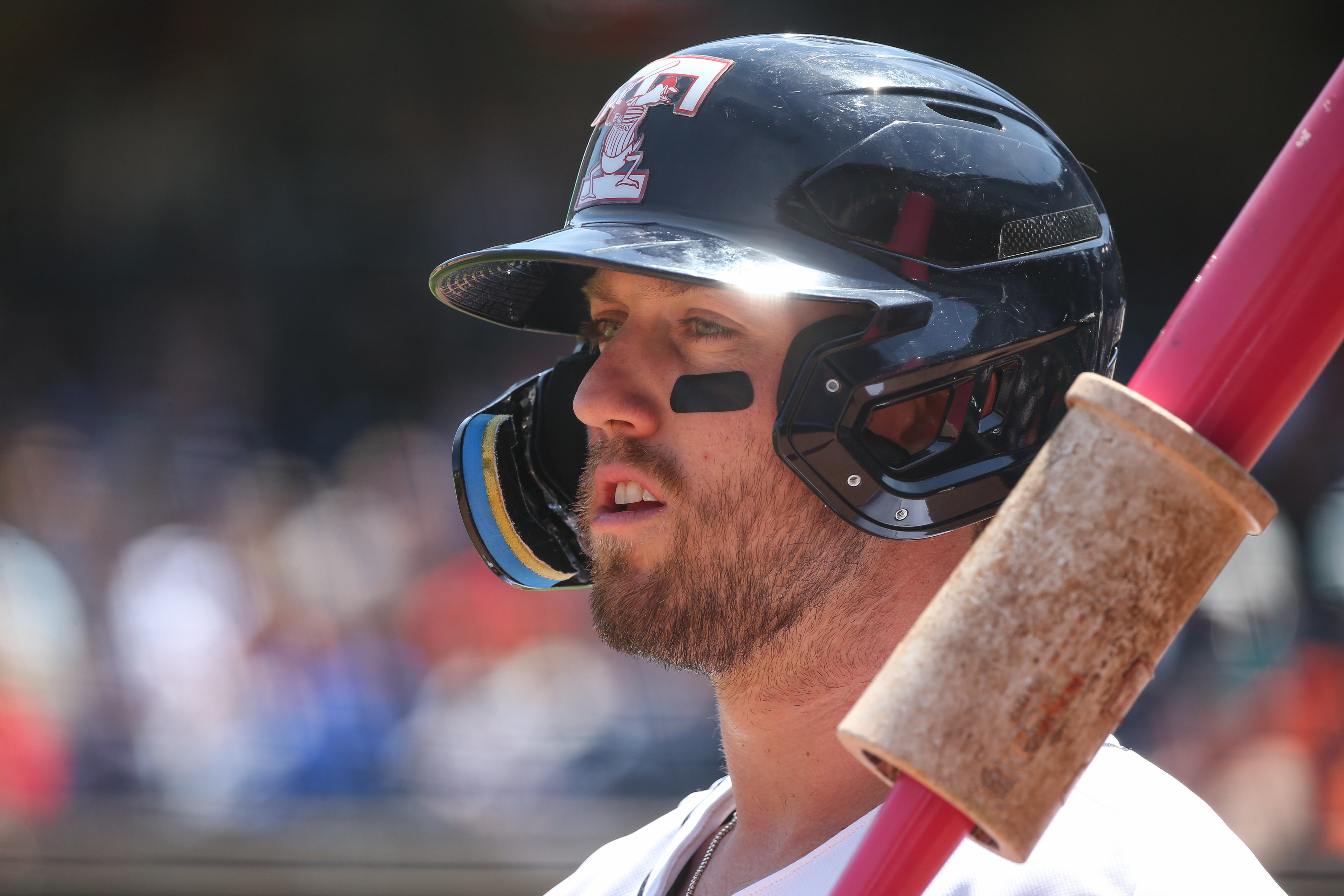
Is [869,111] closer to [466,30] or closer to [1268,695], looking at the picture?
[1268,695]

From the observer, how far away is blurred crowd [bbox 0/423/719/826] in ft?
16.7

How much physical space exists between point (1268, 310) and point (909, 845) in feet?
1.10

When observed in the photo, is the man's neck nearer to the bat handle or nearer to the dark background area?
the bat handle

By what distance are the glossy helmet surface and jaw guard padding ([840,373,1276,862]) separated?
73cm

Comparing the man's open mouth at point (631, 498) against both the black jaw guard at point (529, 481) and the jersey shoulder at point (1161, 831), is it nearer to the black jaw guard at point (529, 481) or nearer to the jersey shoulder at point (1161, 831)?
the black jaw guard at point (529, 481)

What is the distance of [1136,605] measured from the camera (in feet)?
1.93

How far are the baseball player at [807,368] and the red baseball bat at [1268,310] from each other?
74cm

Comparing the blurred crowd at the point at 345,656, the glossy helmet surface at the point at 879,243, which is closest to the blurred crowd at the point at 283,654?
the blurred crowd at the point at 345,656

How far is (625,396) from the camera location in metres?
1.53

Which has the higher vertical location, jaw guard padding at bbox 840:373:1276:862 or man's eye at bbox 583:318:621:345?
jaw guard padding at bbox 840:373:1276:862

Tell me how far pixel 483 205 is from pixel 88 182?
2.07 meters

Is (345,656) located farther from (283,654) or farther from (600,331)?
(600,331)

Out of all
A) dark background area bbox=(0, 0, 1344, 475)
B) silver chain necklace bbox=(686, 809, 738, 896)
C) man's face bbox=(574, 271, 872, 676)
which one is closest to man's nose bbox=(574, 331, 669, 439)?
man's face bbox=(574, 271, 872, 676)

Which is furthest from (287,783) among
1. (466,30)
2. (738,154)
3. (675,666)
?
(738,154)
